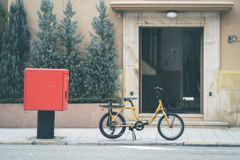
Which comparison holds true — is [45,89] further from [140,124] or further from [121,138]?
[140,124]

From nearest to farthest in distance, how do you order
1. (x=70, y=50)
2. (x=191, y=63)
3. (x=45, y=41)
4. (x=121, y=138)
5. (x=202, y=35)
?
(x=121, y=138)
(x=45, y=41)
(x=70, y=50)
(x=202, y=35)
(x=191, y=63)

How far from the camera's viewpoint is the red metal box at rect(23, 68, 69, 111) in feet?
27.5

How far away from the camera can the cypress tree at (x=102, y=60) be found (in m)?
10.7

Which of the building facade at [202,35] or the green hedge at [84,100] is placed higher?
the building facade at [202,35]

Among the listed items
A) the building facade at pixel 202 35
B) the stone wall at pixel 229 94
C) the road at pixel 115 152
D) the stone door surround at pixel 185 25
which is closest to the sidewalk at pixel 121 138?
the road at pixel 115 152

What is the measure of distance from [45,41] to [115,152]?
518 cm

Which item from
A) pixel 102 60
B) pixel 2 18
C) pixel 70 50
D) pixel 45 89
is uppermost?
pixel 2 18

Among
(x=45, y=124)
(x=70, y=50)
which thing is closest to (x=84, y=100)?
(x=70, y=50)

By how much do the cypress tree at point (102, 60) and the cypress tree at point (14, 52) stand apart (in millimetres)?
2238

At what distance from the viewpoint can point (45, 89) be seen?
8438 mm

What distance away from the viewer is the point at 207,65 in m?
10.9

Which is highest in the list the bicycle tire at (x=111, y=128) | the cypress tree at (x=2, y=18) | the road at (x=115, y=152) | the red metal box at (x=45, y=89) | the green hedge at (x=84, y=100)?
the cypress tree at (x=2, y=18)

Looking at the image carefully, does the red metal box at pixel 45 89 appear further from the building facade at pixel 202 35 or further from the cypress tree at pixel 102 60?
the building facade at pixel 202 35

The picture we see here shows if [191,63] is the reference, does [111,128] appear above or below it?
below
